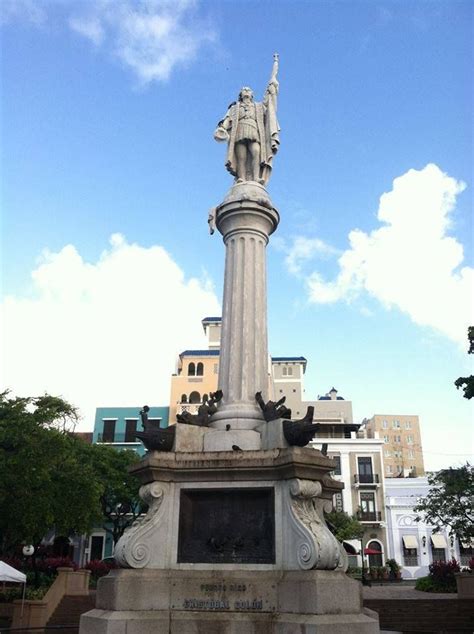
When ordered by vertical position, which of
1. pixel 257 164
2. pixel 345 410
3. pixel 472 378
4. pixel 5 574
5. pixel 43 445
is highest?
pixel 345 410

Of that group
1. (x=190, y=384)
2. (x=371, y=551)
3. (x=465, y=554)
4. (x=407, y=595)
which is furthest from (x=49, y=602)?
(x=465, y=554)

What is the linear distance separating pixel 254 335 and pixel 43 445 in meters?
14.4

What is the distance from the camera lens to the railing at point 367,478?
53312 millimetres

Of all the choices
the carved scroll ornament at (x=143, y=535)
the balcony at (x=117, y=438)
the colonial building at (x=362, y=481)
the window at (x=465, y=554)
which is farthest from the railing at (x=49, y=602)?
the window at (x=465, y=554)

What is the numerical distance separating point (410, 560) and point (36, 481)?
124 ft

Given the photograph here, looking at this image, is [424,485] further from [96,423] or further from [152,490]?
[152,490]

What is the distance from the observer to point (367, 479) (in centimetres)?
5350

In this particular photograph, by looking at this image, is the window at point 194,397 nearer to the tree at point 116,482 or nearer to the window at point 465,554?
the tree at point 116,482

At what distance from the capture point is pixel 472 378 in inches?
768

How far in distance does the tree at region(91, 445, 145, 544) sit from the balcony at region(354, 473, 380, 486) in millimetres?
20425

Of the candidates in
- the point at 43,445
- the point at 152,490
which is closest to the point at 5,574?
the point at 43,445

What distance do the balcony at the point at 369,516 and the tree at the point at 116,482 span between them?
1966 centimetres

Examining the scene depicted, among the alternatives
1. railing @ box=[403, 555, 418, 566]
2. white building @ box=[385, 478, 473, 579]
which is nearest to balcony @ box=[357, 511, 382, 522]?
white building @ box=[385, 478, 473, 579]

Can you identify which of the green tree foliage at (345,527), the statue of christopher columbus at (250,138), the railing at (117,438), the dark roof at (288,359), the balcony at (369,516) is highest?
the dark roof at (288,359)
